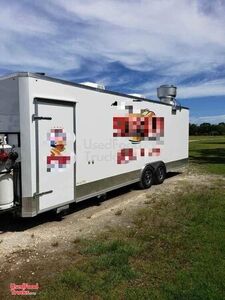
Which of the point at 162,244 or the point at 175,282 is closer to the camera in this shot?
the point at 175,282

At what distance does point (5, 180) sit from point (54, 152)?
3.82 feet

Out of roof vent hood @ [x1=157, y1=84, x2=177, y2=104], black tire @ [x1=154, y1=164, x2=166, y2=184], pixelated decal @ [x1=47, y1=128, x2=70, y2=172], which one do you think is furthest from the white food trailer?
roof vent hood @ [x1=157, y1=84, x2=177, y2=104]

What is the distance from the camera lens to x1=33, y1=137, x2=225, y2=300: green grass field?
4.69 meters

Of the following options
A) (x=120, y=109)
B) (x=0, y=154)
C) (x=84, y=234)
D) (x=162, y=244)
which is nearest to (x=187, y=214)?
(x=162, y=244)

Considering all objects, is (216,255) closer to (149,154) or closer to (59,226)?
(59,226)

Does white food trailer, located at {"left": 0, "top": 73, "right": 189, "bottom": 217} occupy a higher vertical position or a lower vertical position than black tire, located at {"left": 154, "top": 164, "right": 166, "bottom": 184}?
higher

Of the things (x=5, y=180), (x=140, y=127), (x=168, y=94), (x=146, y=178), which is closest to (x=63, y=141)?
(x=5, y=180)

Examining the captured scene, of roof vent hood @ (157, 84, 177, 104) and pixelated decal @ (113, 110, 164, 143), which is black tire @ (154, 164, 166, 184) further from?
roof vent hood @ (157, 84, 177, 104)

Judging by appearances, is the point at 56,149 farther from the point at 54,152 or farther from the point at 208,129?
the point at 208,129

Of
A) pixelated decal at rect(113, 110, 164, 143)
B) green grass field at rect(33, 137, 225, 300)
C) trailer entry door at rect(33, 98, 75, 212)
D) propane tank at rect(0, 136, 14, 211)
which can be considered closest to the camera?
green grass field at rect(33, 137, 225, 300)

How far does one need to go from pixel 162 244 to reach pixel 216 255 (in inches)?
39.6

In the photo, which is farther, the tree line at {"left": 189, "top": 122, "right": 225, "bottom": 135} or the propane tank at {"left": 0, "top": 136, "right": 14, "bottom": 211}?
the tree line at {"left": 189, "top": 122, "right": 225, "bottom": 135}

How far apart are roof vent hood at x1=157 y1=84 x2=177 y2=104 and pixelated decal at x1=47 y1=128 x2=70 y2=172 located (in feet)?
21.6

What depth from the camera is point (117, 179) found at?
985cm
